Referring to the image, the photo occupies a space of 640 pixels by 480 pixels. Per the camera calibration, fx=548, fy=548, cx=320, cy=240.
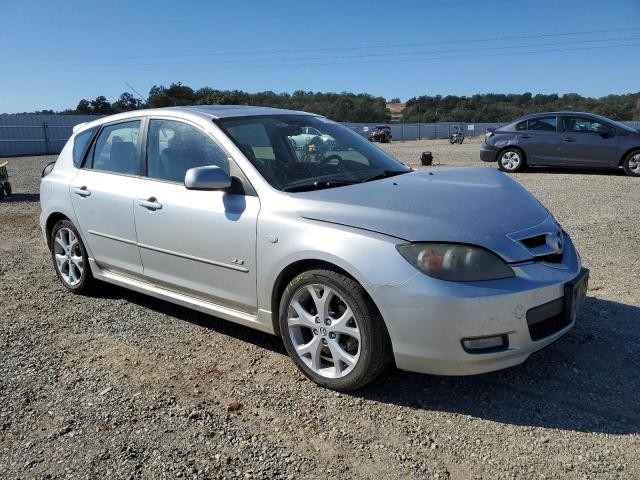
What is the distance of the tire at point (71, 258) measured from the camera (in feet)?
16.1

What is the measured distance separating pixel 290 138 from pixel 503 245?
1871mm

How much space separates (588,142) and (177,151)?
476 inches

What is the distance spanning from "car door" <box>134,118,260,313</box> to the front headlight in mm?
1074

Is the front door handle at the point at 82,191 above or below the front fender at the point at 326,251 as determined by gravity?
above

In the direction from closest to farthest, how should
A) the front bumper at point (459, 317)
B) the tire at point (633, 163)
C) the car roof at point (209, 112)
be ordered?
the front bumper at point (459, 317) → the car roof at point (209, 112) → the tire at point (633, 163)

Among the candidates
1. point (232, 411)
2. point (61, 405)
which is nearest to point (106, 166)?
point (61, 405)

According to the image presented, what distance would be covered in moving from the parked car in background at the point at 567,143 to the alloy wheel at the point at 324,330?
12.2 metres

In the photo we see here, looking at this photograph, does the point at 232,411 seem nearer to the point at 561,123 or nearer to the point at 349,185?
the point at 349,185

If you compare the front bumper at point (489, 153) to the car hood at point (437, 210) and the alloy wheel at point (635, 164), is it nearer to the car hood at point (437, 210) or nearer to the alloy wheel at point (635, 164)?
the alloy wheel at point (635, 164)

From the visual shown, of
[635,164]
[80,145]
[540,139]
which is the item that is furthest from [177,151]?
[635,164]

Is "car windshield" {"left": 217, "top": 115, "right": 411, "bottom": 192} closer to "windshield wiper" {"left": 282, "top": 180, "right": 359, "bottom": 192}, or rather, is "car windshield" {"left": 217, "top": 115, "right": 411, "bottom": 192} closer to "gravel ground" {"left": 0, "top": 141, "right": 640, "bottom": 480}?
"windshield wiper" {"left": 282, "top": 180, "right": 359, "bottom": 192}

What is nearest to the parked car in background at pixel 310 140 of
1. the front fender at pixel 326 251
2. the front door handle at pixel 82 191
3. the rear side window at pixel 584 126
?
the front fender at pixel 326 251

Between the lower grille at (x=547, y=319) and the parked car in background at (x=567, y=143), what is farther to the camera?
the parked car in background at (x=567, y=143)

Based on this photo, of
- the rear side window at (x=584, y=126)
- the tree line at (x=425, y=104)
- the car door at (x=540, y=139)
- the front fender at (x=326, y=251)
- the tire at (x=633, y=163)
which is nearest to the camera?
the front fender at (x=326, y=251)
